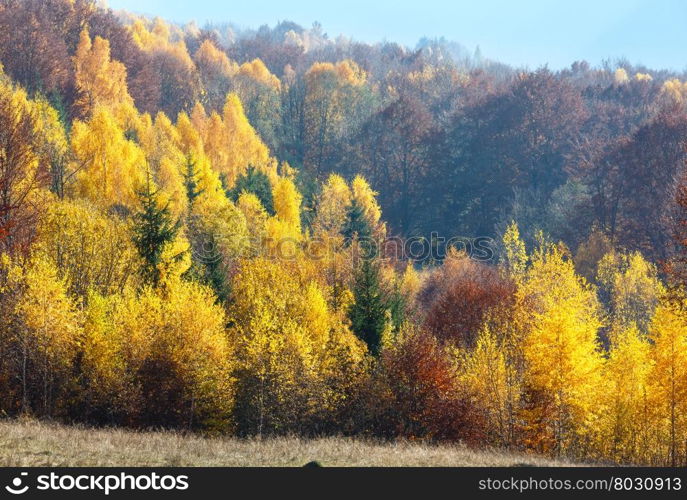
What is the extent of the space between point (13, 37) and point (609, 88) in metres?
95.1

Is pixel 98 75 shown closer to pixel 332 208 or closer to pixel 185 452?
pixel 332 208

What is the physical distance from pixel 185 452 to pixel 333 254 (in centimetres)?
4264

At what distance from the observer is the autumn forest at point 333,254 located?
117 feet

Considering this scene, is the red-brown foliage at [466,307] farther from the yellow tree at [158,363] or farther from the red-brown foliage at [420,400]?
the yellow tree at [158,363]

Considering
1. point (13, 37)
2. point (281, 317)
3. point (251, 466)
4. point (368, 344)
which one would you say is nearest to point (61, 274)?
point (281, 317)

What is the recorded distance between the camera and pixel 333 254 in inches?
2466

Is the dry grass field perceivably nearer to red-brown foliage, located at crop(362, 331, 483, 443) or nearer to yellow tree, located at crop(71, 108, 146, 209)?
red-brown foliage, located at crop(362, 331, 483, 443)

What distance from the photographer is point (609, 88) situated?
4594 inches

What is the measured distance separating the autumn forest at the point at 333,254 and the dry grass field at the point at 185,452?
8.01m

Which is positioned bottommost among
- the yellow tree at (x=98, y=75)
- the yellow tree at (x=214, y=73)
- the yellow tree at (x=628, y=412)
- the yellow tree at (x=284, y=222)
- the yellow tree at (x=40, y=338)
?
the yellow tree at (x=628, y=412)

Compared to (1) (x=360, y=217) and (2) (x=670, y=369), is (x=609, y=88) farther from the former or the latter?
(2) (x=670, y=369)

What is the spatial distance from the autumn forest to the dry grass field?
26.3ft

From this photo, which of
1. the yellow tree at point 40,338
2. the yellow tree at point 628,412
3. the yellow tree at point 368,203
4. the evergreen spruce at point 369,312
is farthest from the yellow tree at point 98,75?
the yellow tree at point 628,412

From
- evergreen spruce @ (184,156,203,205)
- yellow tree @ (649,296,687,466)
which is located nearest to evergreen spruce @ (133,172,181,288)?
evergreen spruce @ (184,156,203,205)
